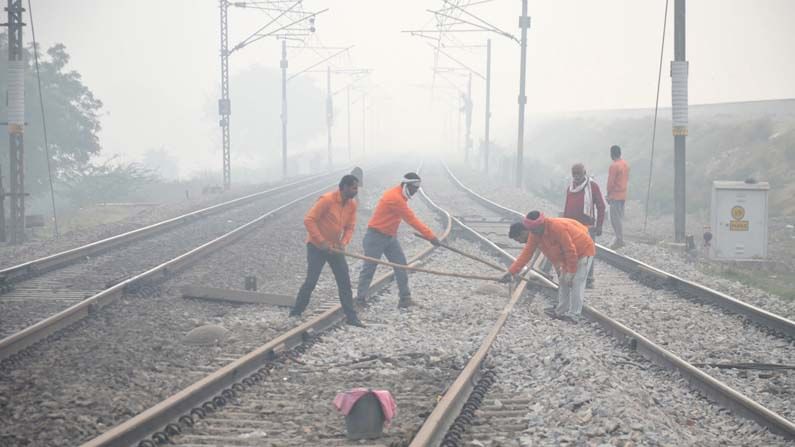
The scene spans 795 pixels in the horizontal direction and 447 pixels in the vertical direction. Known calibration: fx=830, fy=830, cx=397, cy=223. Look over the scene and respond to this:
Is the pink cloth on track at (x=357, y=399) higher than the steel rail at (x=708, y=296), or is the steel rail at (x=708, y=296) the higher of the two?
the pink cloth on track at (x=357, y=399)

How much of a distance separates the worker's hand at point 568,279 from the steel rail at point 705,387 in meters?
0.48

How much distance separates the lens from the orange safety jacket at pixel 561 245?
8.85 m

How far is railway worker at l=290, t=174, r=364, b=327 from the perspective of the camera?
8875mm

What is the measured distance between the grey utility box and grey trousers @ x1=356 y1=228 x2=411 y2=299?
7328 mm

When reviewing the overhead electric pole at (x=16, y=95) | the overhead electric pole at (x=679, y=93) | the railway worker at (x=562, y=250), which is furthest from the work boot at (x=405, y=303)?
the overhead electric pole at (x=16, y=95)

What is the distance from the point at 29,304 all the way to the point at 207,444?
5.52m

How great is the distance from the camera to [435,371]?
708 centimetres

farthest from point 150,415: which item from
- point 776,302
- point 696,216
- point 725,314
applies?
point 696,216

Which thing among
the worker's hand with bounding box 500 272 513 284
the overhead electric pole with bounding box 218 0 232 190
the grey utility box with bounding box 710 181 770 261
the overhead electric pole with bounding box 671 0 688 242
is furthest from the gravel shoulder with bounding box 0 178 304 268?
the grey utility box with bounding box 710 181 770 261

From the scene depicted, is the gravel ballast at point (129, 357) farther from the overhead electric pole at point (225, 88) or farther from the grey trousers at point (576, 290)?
the overhead electric pole at point (225, 88)

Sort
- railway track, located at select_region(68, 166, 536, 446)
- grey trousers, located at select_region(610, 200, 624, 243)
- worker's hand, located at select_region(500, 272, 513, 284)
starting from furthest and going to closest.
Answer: grey trousers, located at select_region(610, 200, 624, 243)
worker's hand, located at select_region(500, 272, 513, 284)
railway track, located at select_region(68, 166, 536, 446)

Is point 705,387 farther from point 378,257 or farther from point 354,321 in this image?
point 378,257

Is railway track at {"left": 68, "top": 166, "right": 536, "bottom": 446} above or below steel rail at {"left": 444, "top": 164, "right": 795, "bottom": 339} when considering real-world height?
above

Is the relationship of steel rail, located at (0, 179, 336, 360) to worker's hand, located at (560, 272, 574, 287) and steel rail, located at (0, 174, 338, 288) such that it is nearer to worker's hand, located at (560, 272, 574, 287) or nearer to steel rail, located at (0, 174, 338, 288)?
steel rail, located at (0, 174, 338, 288)
